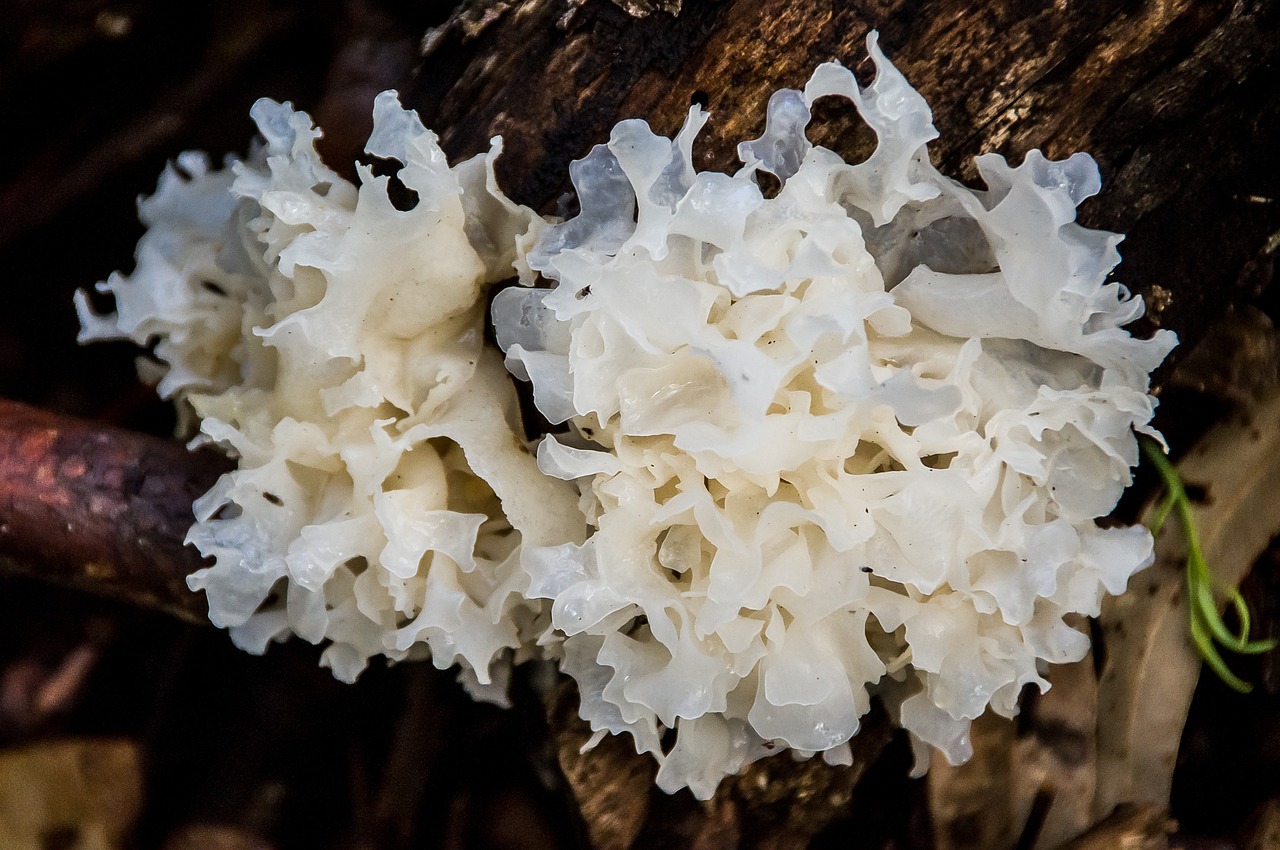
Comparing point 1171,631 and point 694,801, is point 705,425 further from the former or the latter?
point 1171,631

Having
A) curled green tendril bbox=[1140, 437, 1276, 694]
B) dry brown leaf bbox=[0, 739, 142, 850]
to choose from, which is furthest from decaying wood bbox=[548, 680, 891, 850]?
dry brown leaf bbox=[0, 739, 142, 850]

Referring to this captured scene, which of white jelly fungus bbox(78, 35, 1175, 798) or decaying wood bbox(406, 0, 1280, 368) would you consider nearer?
white jelly fungus bbox(78, 35, 1175, 798)

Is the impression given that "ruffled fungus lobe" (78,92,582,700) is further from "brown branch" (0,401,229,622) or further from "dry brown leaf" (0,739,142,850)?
"dry brown leaf" (0,739,142,850)

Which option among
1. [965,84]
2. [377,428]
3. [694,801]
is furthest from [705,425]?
[694,801]

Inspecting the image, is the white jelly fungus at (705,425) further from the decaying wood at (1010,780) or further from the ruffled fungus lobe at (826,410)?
the decaying wood at (1010,780)

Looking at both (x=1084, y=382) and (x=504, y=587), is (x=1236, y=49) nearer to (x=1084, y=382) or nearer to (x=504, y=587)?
(x=1084, y=382)


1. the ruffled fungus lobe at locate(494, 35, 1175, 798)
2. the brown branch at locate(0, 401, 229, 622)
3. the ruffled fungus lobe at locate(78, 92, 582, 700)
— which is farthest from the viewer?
the brown branch at locate(0, 401, 229, 622)
